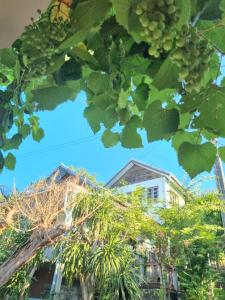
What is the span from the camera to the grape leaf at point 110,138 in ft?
3.88

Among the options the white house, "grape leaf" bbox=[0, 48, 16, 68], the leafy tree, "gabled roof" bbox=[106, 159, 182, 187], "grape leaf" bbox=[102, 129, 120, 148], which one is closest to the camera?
"grape leaf" bbox=[0, 48, 16, 68]

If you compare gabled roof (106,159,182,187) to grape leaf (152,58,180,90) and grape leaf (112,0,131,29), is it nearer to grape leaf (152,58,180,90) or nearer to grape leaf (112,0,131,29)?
grape leaf (152,58,180,90)

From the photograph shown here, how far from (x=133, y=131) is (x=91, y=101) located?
178 mm

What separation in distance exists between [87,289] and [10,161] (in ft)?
17.8

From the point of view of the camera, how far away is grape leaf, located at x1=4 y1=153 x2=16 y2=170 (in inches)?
50.1

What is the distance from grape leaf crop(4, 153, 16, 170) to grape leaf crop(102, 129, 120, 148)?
383mm

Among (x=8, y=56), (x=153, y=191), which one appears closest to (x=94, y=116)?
(x=8, y=56)

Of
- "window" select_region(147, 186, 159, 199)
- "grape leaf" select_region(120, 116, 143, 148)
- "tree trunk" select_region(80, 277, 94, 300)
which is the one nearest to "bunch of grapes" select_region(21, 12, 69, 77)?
"grape leaf" select_region(120, 116, 143, 148)

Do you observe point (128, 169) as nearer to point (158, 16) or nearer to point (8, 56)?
point (8, 56)

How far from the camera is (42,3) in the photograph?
0.89 metres

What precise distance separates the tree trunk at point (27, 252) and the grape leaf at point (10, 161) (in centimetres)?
426

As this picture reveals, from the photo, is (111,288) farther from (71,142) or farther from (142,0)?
(71,142)

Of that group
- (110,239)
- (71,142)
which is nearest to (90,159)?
(71,142)

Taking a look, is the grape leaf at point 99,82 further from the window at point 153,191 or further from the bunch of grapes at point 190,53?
the window at point 153,191
